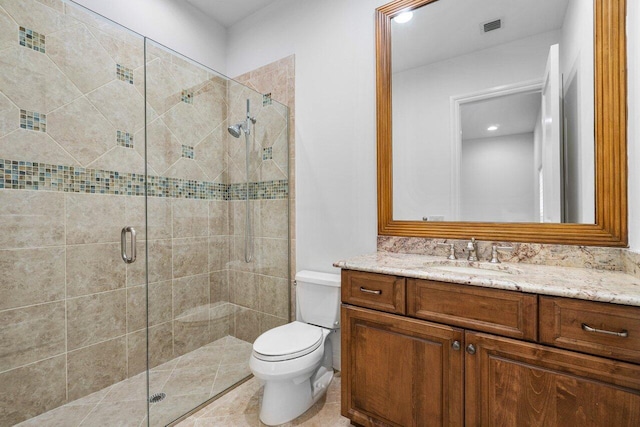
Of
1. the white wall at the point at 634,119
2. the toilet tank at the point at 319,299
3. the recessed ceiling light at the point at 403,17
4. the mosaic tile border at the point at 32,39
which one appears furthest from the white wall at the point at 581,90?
the mosaic tile border at the point at 32,39

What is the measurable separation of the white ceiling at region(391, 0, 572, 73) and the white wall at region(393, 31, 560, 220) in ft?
0.17

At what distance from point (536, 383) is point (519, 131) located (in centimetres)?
119

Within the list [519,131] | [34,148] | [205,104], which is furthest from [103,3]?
[519,131]

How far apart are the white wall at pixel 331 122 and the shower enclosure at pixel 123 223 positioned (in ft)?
0.77

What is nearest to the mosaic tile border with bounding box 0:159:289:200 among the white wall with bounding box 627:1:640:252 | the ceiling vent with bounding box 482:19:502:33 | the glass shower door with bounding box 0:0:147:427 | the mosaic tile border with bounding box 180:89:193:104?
the glass shower door with bounding box 0:0:147:427

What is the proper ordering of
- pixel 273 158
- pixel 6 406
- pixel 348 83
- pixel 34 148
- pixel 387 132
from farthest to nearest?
pixel 273 158 < pixel 348 83 < pixel 387 132 < pixel 34 148 < pixel 6 406

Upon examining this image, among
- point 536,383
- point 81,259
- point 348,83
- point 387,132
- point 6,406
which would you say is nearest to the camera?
point 536,383

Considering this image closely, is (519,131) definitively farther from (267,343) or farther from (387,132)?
(267,343)

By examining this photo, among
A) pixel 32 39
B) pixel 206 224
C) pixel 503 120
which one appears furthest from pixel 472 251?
pixel 32 39

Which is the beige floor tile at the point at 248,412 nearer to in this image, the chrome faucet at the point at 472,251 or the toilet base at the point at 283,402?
the toilet base at the point at 283,402

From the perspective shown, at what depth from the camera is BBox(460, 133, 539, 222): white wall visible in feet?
5.01

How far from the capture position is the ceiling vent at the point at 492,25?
5.17 feet

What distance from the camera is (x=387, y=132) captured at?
187cm

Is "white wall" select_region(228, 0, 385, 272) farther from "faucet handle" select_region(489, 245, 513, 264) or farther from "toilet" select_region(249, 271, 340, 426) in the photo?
"faucet handle" select_region(489, 245, 513, 264)
